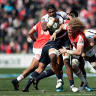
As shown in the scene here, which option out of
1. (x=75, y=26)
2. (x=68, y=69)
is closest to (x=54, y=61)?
(x=68, y=69)

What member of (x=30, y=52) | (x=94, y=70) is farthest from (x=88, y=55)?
(x=30, y=52)

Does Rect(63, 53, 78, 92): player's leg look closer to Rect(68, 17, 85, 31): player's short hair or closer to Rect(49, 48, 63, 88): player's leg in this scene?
Rect(49, 48, 63, 88): player's leg

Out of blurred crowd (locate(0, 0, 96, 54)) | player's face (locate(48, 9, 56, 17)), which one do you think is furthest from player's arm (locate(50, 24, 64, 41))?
blurred crowd (locate(0, 0, 96, 54))

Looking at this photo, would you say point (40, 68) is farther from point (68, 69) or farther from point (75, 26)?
point (75, 26)

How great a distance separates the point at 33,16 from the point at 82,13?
252cm

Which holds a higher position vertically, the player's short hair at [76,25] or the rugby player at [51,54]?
the player's short hair at [76,25]

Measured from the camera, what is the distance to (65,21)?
38.4 ft

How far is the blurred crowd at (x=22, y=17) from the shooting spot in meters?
23.2

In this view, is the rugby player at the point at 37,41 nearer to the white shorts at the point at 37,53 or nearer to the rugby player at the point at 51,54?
the white shorts at the point at 37,53

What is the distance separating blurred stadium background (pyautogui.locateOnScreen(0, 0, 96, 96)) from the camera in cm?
2277

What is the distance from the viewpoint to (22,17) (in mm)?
24594

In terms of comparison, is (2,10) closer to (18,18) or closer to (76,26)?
(18,18)

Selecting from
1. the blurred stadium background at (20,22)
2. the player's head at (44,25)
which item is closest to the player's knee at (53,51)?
the player's head at (44,25)

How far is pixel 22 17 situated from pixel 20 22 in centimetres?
41
